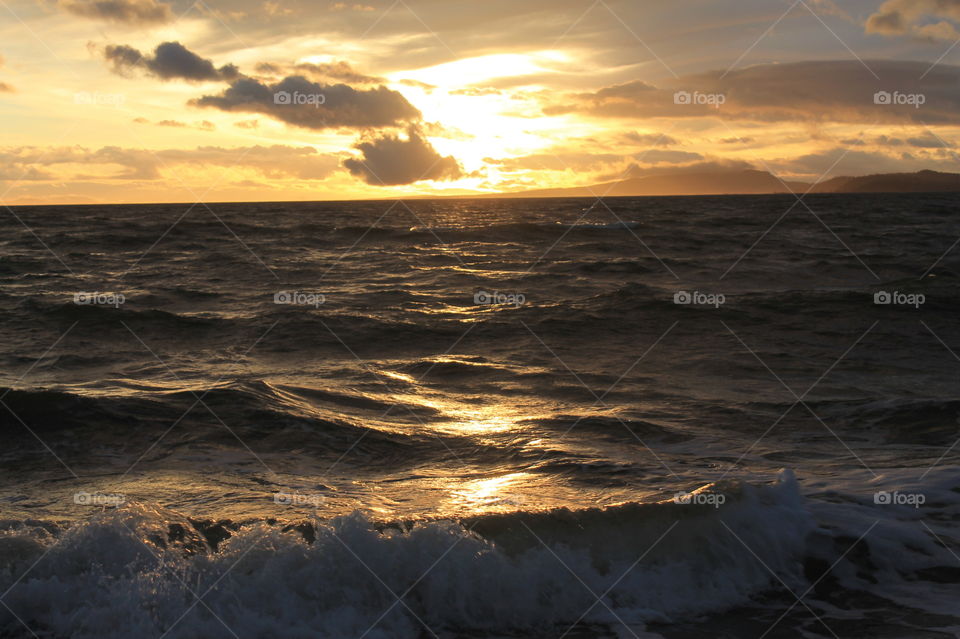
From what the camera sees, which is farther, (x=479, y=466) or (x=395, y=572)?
(x=479, y=466)

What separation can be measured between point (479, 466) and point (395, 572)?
2.24 metres

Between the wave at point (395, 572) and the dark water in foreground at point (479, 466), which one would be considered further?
the dark water in foreground at point (479, 466)

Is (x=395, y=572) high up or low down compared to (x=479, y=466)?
down

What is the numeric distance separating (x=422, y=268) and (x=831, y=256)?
1490 centimetres

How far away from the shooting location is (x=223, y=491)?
648cm

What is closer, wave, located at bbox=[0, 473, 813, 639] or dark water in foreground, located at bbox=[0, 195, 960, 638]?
wave, located at bbox=[0, 473, 813, 639]

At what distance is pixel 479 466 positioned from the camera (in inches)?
288

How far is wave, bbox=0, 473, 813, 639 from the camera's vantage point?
187 inches

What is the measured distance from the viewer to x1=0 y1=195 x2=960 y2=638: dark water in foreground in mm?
4941

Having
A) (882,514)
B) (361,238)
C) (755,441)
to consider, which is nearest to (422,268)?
(361,238)

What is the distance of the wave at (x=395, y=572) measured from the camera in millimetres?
4738

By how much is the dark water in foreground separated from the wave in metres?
0.02

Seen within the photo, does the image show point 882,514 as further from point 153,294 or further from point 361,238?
point 361,238

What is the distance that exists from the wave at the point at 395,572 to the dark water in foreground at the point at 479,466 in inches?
0.8
